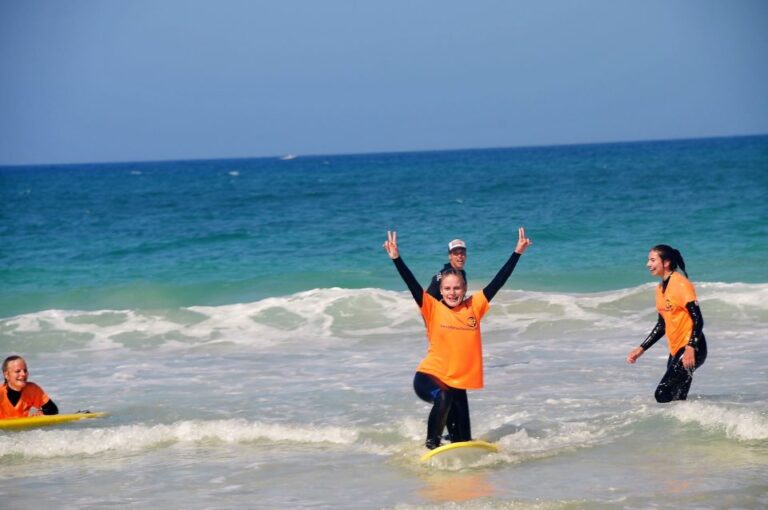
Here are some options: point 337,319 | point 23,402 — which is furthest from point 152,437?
point 337,319

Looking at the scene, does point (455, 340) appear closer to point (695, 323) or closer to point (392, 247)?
point (392, 247)

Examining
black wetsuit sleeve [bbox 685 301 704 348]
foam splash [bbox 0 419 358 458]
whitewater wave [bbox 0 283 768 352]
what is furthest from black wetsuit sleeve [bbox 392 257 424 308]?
whitewater wave [bbox 0 283 768 352]

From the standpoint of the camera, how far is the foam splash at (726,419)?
882cm

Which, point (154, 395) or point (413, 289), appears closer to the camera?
point (413, 289)

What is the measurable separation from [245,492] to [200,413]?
10.5 feet

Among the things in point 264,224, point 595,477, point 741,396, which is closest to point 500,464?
point 595,477

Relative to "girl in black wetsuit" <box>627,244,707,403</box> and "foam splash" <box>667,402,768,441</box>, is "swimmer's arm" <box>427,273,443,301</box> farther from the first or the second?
"foam splash" <box>667,402,768,441</box>

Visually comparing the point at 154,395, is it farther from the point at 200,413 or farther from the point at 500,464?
the point at 500,464

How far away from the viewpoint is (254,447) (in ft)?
31.0

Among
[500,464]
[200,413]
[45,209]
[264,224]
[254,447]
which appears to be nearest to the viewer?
[500,464]

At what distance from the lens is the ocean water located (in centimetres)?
804

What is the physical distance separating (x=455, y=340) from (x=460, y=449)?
36.7 inches

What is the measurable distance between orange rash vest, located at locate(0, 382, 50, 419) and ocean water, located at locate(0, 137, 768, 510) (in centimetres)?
31

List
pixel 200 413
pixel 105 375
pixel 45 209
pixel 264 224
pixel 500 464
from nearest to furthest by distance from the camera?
pixel 500 464, pixel 200 413, pixel 105 375, pixel 264 224, pixel 45 209
